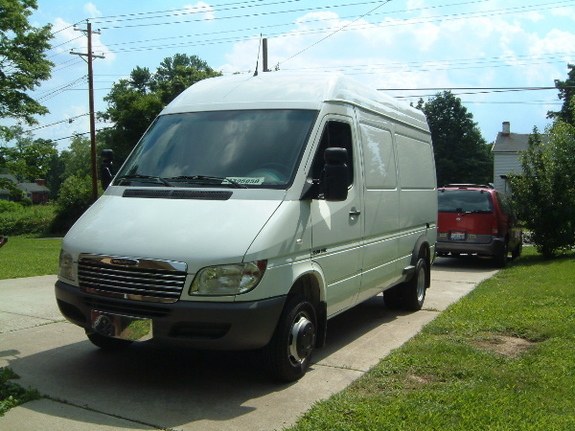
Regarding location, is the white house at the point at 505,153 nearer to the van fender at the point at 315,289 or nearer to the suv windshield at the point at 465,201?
the suv windshield at the point at 465,201

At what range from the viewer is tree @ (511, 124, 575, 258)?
14727 mm

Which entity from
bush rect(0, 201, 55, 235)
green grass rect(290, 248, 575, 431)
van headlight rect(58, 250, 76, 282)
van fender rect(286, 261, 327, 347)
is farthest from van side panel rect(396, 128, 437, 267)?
bush rect(0, 201, 55, 235)

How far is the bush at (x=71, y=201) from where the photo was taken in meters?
48.2

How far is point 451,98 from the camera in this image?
66.9m

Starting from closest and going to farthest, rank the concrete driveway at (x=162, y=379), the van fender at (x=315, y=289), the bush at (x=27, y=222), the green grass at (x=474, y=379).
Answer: the green grass at (x=474, y=379) → the concrete driveway at (x=162, y=379) → the van fender at (x=315, y=289) → the bush at (x=27, y=222)

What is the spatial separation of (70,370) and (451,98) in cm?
6540

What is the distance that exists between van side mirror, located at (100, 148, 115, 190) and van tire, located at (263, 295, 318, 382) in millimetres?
2539

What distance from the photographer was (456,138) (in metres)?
66.7

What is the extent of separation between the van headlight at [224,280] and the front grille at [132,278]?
125 mm

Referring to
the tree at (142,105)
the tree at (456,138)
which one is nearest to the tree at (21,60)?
the tree at (142,105)

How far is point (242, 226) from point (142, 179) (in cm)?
145

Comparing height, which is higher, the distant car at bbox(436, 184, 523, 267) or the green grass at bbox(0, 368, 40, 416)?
the distant car at bbox(436, 184, 523, 267)

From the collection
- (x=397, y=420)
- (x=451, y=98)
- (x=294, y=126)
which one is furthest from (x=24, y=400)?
(x=451, y=98)

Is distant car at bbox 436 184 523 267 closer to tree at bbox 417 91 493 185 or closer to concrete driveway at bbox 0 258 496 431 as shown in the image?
concrete driveway at bbox 0 258 496 431
